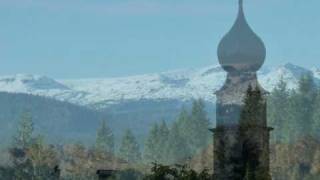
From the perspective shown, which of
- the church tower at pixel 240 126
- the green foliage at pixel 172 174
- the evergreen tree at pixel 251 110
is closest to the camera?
the green foliage at pixel 172 174

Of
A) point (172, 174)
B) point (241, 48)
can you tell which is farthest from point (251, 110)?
point (241, 48)

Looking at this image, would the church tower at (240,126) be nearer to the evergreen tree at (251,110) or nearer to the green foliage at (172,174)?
the evergreen tree at (251,110)

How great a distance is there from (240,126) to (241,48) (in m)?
13.9

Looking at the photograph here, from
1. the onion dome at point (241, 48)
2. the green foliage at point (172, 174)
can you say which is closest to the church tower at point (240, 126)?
the onion dome at point (241, 48)

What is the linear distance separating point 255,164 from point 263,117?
441 centimetres

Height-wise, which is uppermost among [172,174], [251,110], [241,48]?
[241,48]

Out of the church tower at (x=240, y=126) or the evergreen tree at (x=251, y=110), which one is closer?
the church tower at (x=240, y=126)

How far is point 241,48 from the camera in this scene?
270 ft

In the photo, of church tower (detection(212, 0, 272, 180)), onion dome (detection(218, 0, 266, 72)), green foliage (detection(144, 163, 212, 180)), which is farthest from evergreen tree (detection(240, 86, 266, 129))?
onion dome (detection(218, 0, 266, 72))

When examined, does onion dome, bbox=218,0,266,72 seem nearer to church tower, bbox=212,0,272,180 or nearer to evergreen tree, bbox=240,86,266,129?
church tower, bbox=212,0,272,180

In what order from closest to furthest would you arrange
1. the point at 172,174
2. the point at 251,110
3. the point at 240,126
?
the point at 172,174 → the point at 251,110 → the point at 240,126

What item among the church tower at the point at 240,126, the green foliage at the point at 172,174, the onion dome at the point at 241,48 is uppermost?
the onion dome at the point at 241,48

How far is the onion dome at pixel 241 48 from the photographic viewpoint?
8075 centimetres

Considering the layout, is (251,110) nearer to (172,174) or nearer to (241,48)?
(172,174)
